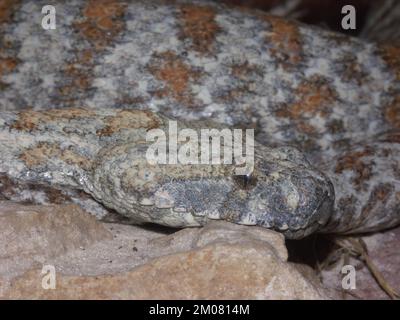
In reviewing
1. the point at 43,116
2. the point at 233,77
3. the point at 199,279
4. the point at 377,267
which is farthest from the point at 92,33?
the point at 199,279

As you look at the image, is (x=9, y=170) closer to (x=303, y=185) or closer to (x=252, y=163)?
(x=252, y=163)

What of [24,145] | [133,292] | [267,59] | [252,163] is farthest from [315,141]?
[133,292]

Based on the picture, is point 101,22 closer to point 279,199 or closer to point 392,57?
point 392,57

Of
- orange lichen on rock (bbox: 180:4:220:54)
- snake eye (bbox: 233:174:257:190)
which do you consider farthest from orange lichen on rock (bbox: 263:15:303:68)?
snake eye (bbox: 233:174:257:190)

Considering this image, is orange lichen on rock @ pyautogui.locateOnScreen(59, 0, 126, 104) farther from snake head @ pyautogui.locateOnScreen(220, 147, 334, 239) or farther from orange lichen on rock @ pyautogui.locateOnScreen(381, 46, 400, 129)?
orange lichen on rock @ pyautogui.locateOnScreen(381, 46, 400, 129)

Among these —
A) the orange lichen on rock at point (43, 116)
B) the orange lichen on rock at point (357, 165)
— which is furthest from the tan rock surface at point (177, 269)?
the orange lichen on rock at point (357, 165)

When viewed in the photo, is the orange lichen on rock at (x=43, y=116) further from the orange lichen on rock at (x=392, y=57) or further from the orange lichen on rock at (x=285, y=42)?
the orange lichen on rock at (x=392, y=57)
